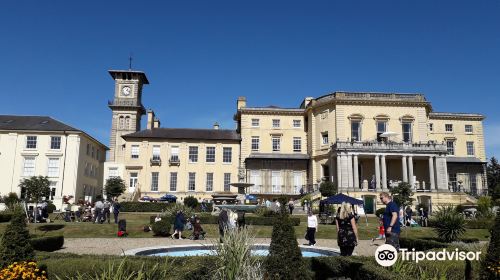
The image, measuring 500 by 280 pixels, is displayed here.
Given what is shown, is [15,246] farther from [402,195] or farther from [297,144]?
[297,144]

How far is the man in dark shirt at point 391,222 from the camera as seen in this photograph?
1002 cm

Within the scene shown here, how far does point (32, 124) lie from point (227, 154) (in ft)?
75.7

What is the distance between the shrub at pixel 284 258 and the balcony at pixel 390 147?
33654 millimetres

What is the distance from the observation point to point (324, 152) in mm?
45781

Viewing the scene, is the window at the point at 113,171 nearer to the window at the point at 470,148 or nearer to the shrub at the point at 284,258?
the window at the point at 470,148

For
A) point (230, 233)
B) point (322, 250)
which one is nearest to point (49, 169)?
point (322, 250)

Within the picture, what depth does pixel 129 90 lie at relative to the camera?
64938 millimetres

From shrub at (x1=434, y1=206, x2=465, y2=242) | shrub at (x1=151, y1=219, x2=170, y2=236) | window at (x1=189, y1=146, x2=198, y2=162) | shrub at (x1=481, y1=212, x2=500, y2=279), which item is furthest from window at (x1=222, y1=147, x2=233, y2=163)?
shrub at (x1=481, y1=212, x2=500, y2=279)

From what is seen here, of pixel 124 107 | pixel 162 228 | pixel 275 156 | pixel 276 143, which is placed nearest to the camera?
pixel 162 228

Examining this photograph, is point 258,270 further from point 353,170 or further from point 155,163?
point 155,163

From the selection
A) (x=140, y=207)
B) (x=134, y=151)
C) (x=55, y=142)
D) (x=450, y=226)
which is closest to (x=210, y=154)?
(x=134, y=151)

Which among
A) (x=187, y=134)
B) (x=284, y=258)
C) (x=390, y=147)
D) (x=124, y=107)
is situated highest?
(x=124, y=107)

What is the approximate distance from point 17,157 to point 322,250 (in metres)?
40.9

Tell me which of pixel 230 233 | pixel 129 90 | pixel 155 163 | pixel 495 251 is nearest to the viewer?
pixel 495 251
